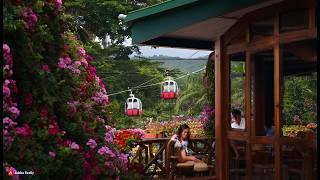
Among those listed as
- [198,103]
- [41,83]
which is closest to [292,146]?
[41,83]

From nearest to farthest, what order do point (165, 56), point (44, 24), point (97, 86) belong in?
point (44, 24), point (97, 86), point (165, 56)

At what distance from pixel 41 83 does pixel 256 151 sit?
2.41 meters

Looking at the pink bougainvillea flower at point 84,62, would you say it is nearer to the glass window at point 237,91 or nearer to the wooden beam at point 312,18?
the glass window at point 237,91

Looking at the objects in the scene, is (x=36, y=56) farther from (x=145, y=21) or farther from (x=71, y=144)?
(x=145, y=21)

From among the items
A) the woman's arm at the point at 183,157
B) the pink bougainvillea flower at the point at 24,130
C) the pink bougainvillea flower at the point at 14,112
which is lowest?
the woman's arm at the point at 183,157

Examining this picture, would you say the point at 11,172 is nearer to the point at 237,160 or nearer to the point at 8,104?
the point at 8,104

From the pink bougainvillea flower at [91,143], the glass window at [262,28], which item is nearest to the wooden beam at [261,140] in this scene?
the glass window at [262,28]

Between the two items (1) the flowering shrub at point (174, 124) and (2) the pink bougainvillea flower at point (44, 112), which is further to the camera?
(1) the flowering shrub at point (174, 124)

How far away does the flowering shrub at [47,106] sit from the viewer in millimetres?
3740

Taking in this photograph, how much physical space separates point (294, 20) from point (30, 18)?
2.39 m

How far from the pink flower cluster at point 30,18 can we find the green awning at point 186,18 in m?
1.60

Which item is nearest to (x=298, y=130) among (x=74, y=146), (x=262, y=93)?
(x=262, y=93)

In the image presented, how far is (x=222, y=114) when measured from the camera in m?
6.04

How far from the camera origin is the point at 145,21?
5719mm
